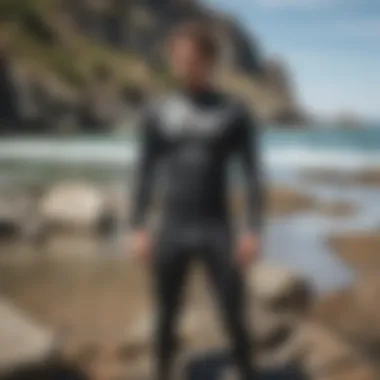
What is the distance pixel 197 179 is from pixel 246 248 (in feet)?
0.56

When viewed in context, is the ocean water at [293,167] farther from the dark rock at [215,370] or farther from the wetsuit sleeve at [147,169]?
the dark rock at [215,370]

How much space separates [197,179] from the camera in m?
1.28

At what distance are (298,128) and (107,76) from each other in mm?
432

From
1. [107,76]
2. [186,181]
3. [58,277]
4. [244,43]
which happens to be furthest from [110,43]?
[58,277]

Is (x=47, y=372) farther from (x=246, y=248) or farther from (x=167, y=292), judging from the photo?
(x=246, y=248)

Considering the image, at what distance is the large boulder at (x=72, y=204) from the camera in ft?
4.81

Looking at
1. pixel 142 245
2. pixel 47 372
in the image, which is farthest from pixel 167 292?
pixel 47 372

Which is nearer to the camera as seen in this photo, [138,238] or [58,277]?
[138,238]

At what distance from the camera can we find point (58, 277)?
1.48 m

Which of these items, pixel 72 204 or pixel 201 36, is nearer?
pixel 201 36

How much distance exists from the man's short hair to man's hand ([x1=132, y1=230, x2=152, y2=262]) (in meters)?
0.37

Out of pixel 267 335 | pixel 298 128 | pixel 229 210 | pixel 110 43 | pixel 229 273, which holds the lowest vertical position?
pixel 267 335

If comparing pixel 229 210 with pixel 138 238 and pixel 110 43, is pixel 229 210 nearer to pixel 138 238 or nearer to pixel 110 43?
pixel 138 238

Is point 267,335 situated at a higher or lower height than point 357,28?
lower
